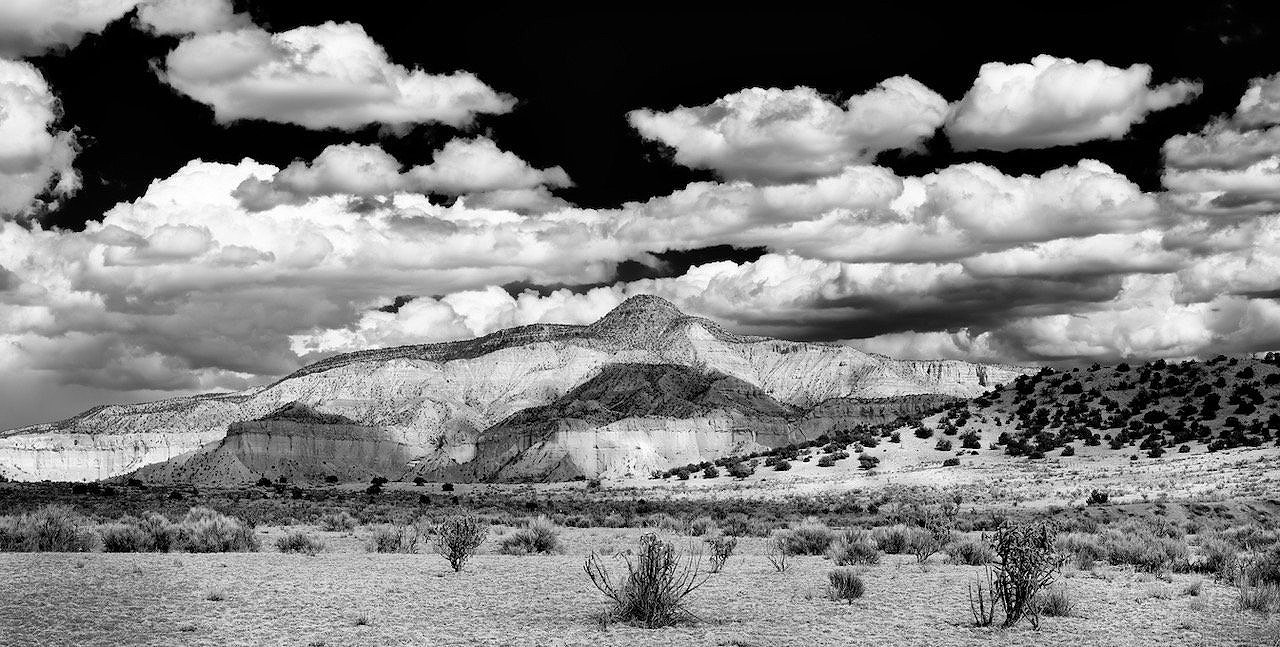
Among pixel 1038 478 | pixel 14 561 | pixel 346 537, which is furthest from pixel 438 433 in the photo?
pixel 14 561

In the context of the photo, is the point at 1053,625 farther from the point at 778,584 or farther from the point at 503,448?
the point at 503,448

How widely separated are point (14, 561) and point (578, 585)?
951 centimetres

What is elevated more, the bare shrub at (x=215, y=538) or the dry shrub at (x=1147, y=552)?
the bare shrub at (x=215, y=538)

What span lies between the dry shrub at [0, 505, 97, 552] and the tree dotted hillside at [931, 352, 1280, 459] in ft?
144

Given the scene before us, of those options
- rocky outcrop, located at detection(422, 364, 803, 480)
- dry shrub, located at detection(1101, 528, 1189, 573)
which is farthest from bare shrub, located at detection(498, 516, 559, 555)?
rocky outcrop, located at detection(422, 364, 803, 480)

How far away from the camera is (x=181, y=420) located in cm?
18500

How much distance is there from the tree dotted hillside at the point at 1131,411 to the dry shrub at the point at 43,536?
43883mm

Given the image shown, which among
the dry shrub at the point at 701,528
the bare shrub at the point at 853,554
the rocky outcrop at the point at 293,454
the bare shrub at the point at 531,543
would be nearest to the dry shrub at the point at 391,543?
the bare shrub at the point at 531,543

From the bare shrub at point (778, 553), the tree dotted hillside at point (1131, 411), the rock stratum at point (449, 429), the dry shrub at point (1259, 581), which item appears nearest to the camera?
the dry shrub at point (1259, 581)

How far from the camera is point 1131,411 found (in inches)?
2413

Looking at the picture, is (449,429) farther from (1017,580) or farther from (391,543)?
(1017,580)

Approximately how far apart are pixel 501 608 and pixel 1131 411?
178 feet

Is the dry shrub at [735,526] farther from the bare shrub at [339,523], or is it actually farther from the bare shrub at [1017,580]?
the bare shrub at [1017,580]

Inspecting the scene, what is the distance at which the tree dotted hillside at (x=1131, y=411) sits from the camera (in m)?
55.2
